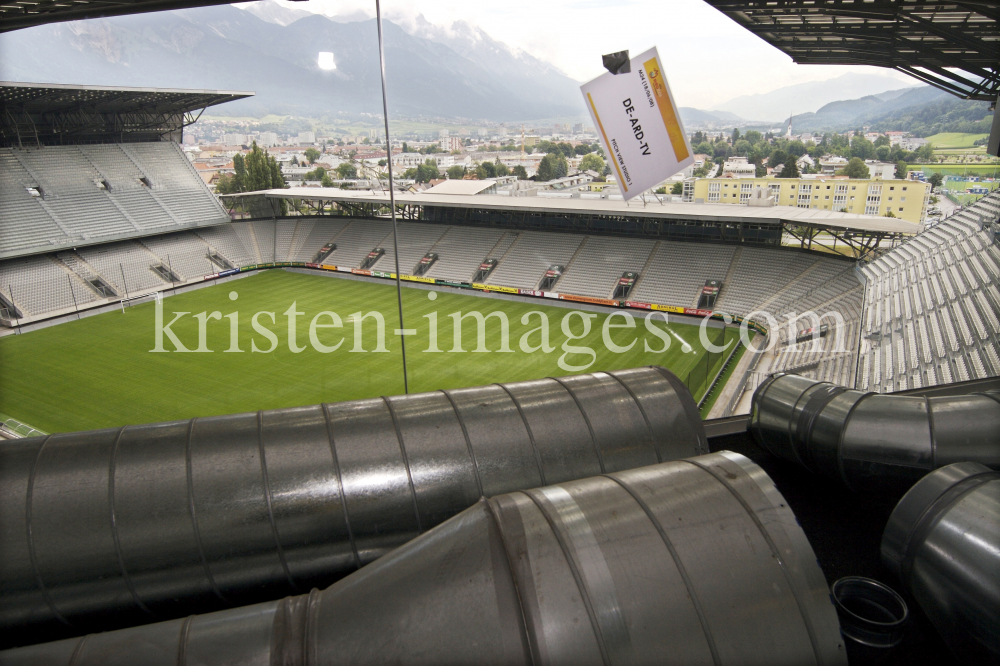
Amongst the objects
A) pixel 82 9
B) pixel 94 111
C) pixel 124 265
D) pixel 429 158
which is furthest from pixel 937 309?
pixel 94 111

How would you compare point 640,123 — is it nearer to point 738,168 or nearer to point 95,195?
point 738,168

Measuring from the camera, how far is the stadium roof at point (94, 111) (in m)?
20.6

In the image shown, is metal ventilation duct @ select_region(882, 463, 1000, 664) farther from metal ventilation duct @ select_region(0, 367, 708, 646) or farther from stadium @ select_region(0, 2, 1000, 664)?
metal ventilation duct @ select_region(0, 367, 708, 646)

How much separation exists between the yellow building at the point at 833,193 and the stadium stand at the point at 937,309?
115 centimetres

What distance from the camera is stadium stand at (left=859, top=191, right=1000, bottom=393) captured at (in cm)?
845

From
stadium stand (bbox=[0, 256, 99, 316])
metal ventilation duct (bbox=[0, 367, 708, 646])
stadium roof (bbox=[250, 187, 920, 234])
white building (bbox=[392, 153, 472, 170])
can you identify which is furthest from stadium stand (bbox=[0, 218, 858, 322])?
metal ventilation duct (bbox=[0, 367, 708, 646])

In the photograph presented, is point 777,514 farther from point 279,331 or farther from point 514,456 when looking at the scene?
point 279,331

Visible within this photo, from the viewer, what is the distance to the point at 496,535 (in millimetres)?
2178

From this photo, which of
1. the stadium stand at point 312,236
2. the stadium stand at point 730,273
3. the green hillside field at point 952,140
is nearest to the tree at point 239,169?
the stadium stand at point 730,273

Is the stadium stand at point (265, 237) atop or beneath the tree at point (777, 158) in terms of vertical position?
beneath

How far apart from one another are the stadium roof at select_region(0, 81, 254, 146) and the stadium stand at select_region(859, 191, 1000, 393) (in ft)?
86.2

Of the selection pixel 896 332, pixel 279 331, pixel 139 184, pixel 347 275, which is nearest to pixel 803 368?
pixel 896 332

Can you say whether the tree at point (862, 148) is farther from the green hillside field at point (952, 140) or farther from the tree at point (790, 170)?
the tree at point (790, 170)

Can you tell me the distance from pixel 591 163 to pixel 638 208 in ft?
21.0
